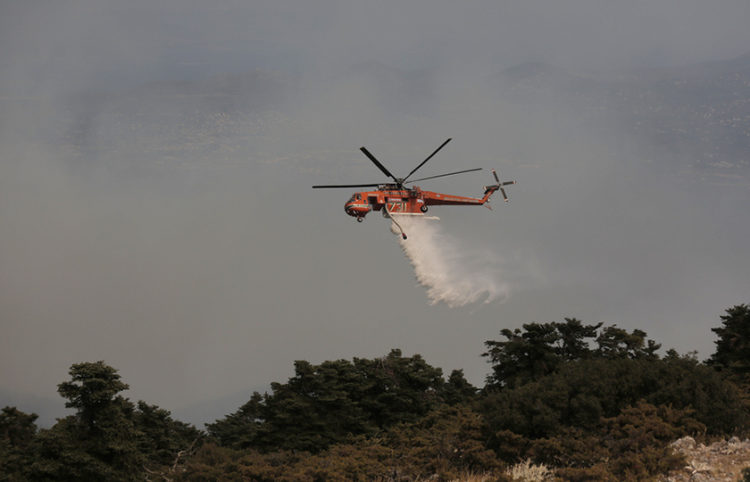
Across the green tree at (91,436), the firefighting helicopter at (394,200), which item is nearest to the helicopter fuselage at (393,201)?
the firefighting helicopter at (394,200)

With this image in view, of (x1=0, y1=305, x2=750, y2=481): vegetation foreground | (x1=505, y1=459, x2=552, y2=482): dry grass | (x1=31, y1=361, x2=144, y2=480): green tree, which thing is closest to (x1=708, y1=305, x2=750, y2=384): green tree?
(x1=0, y1=305, x2=750, y2=481): vegetation foreground

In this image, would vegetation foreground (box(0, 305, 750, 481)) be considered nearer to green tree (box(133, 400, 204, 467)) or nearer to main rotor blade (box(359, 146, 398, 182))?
green tree (box(133, 400, 204, 467))

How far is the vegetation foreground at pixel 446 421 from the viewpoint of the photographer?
3394 centimetres

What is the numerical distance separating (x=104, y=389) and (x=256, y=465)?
9.79 m

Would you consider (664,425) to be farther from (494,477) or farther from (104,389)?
(104,389)

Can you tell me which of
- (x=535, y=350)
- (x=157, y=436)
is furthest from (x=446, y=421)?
(x=157, y=436)

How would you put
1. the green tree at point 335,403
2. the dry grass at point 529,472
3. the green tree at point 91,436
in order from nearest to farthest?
the dry grass at point 529,472, the green tree at point 91,436, the green tree at point 335,403

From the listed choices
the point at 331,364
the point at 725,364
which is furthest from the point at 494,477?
the point at 725,364

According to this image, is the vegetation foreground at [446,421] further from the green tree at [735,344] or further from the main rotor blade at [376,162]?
the main rotor blade at [376,162]

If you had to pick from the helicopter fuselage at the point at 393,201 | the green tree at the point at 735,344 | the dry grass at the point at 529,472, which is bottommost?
the dry grass at the point at 529,472

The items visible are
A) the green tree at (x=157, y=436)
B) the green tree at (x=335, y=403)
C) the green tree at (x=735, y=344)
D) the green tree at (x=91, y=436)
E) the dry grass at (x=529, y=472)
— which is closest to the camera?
the dry grass at (x=529, y=472)

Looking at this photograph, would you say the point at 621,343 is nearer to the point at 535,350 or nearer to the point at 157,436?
the point at 535,350

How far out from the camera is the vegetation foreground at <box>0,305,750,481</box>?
111ft

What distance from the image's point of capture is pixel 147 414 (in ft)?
203
